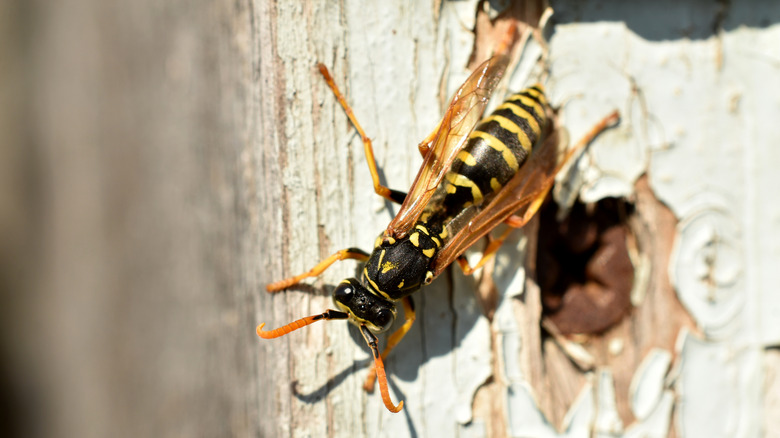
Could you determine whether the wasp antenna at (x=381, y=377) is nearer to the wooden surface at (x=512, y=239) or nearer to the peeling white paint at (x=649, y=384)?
the wooden surface at (x=512, y=239)

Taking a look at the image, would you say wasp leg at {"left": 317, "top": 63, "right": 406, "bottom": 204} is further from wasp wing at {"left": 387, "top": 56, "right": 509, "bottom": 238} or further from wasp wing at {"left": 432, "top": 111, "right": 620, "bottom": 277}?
wasp wing at {"left": 432, "top": 111, "right": 620, "bottom": 277}

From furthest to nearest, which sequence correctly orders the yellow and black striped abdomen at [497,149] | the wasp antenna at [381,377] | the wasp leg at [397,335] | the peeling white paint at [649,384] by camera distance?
the peeling white paint at [649,384] < the yellow and black striped abdomen at [497,149] < the wasp leg at [397,335] < the wasp antenna at [381,377]

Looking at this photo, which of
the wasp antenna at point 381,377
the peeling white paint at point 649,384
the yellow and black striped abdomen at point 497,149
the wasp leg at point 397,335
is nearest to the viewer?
the wasp antenna at point 381,377

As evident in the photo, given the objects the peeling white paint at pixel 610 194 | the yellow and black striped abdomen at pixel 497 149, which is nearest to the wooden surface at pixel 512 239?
the peeling white paint at pixel 610 194

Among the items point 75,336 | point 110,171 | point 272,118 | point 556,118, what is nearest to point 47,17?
point 110,171

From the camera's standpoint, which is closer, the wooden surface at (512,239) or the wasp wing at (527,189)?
the wooden surface at (512,239)

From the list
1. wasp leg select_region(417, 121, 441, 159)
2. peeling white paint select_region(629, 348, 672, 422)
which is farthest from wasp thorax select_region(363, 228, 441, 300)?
peeling white paint select_region(629, 348, 672, 422)
